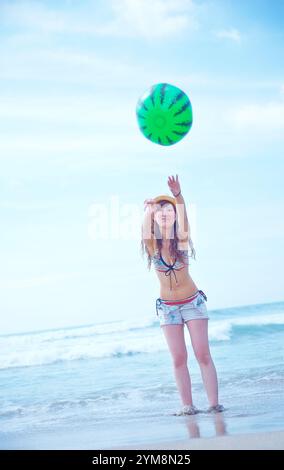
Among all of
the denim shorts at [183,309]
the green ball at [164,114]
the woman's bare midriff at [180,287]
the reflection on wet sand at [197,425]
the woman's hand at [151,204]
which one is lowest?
the reflection on wet sand at [197,425]

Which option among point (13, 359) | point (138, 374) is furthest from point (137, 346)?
point (138, 374)

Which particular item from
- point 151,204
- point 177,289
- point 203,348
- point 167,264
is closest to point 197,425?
point 203,348

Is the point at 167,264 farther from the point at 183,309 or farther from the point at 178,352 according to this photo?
the point at 178,352

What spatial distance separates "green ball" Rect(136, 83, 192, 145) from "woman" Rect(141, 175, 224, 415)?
0.48 metres

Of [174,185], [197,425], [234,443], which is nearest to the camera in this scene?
[234,443]

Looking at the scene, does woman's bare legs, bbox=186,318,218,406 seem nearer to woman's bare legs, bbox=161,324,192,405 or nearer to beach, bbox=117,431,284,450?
woman's bare legs, bbox=161,324,192,405

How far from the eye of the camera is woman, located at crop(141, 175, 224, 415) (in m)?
5.20

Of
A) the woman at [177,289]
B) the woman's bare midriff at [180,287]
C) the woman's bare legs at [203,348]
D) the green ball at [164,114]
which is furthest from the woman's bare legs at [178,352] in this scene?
the green ball at [164,114]

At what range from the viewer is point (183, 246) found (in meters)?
5.23

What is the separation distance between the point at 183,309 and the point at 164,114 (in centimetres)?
162

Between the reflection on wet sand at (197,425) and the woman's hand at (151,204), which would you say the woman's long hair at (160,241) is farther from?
the reflection on wet sand at (197,425)

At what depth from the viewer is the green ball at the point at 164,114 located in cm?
521

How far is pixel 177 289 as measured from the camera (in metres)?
5.20

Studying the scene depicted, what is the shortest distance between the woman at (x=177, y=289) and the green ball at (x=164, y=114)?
0.48m
